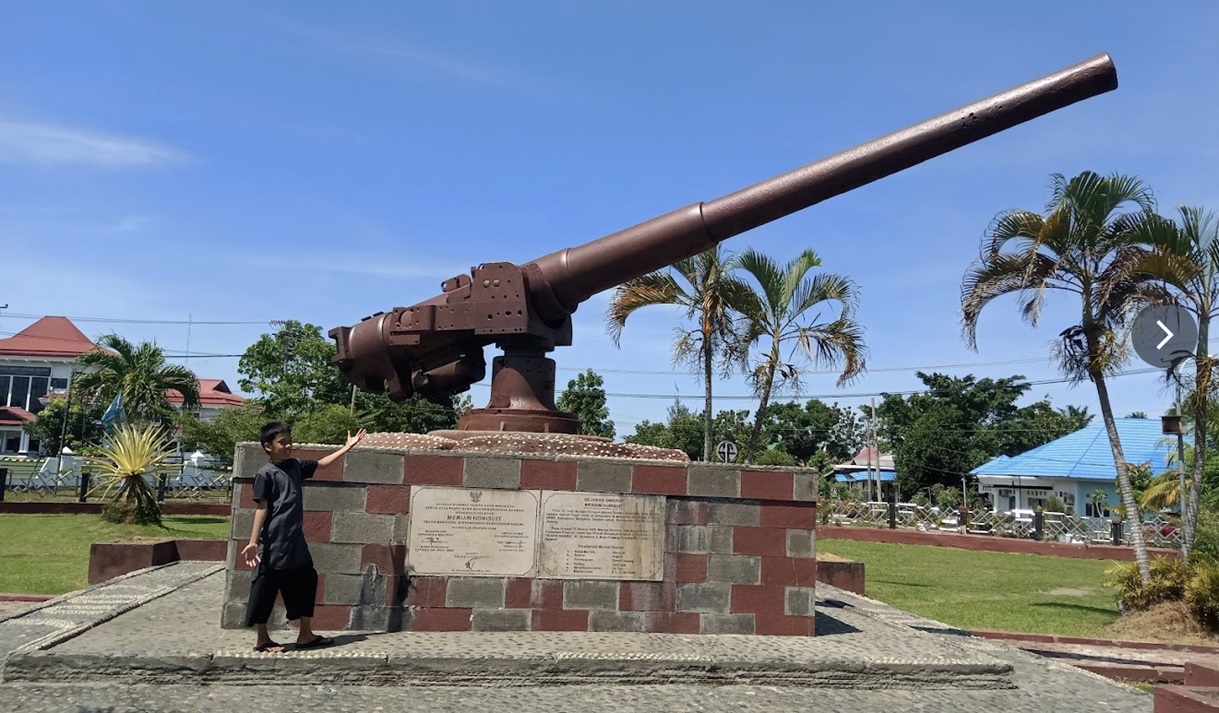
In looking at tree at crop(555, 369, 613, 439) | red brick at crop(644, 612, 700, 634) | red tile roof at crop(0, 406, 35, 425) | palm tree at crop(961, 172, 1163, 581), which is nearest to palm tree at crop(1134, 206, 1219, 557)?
palm tree at crop(961, 172, 1163, 581)

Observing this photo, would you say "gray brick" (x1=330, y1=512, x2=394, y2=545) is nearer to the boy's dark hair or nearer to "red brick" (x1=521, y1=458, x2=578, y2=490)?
the boy's dark hair

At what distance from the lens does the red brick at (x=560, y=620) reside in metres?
Result: 6.75

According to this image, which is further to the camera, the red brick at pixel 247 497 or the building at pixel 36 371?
the building at pixel 36 371

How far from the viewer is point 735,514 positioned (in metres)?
7.06

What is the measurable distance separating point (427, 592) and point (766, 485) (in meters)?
2.57

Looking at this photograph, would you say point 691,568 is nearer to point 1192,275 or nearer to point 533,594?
point 533,594

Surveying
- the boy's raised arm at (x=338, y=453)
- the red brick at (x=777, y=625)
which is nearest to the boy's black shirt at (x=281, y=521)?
the boy's raised arm at (x=338, y=453)

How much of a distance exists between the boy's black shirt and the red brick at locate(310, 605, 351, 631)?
0.68m

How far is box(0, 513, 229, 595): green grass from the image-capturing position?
35.1 feet

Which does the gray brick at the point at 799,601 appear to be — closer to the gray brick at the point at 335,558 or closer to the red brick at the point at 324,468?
the gray brick at the point at 335,558

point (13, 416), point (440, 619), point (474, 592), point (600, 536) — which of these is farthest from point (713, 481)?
point (13, 416)

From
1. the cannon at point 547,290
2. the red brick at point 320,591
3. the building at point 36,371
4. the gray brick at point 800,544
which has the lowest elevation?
the red brick at point 320,591

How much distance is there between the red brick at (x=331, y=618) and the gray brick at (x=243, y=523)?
691mm

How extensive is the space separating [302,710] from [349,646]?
2.93 ft
